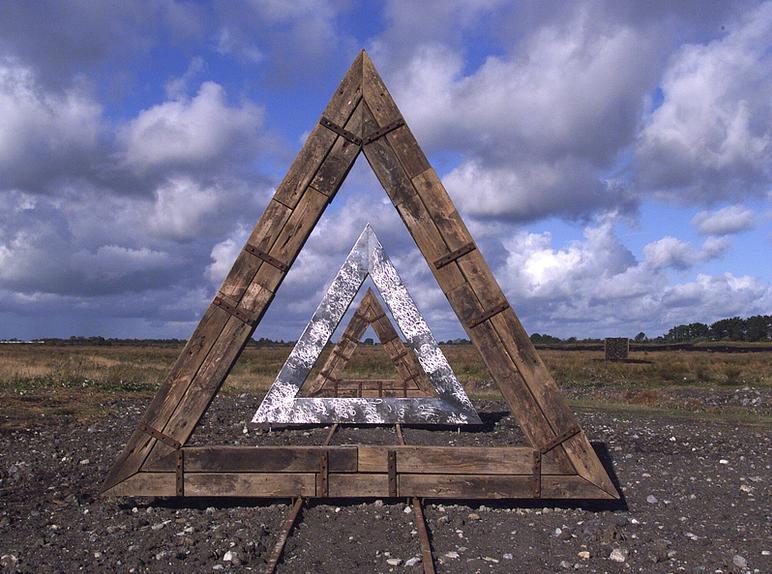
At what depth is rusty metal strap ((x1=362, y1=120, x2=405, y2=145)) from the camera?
19.4ft

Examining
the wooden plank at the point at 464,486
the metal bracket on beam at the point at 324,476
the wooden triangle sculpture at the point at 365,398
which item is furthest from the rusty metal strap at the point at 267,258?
the wooden triangle sculpture at the point at 365,398

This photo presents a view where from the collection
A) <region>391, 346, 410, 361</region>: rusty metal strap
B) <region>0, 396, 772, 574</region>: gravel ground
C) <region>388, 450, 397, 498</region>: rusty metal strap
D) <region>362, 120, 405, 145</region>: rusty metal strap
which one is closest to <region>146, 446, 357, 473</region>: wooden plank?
<region>388, 450, 397, 498</region>: rusty metal strap

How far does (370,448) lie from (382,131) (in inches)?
102

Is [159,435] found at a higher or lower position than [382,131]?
lower

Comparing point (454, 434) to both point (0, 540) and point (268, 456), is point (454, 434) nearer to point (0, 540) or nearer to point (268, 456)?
point (268, 456)

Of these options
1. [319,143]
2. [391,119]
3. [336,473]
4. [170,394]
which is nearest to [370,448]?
[336,473]

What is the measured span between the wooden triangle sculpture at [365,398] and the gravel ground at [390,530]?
2346 millimetres

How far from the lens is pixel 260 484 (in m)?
5.88

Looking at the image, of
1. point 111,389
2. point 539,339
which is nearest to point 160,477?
point 111,389

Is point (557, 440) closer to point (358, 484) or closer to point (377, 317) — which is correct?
point (358, 484)

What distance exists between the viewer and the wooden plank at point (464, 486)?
18.9ft

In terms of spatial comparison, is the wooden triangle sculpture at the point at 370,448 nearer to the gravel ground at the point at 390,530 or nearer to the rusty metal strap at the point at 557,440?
the rusty metal strap at the point at 557,440

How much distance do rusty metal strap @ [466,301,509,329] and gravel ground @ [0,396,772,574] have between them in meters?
1.62

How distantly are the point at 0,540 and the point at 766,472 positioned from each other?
25.6 ft
